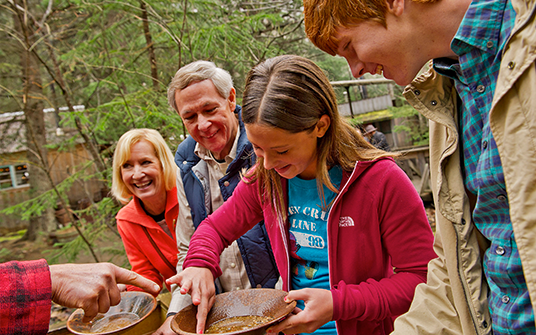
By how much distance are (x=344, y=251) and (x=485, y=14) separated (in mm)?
973

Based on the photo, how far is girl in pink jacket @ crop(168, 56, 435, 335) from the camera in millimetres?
1454

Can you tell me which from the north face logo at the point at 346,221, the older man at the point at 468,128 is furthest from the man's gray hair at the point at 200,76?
the north face logo at the point at 346,221

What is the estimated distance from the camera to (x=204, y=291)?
1.58 meters

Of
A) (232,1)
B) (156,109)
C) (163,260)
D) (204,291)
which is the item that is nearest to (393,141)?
(232,1)

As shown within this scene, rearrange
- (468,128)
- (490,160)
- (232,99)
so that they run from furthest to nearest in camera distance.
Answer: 1. (232,99)
2. (468,128)
3. (490,160)

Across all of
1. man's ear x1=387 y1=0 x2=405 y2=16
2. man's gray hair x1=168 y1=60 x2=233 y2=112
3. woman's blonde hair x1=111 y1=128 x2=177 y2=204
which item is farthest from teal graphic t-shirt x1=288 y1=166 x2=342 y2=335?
woman's blonde hair x1=111 y1=128 x2=177 y2=204

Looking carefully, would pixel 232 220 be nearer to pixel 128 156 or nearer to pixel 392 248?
pixel 392 248

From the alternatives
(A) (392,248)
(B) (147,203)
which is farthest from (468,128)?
(B) (147,203)

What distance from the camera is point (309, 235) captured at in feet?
5.49

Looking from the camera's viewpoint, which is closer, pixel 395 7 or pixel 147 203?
pixel 395 7

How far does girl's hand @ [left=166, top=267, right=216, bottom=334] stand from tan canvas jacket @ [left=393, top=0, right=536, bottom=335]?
735 mm

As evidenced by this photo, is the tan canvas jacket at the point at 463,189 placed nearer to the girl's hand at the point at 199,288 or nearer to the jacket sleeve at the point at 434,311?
the jacket sleeve at the point at 434,311

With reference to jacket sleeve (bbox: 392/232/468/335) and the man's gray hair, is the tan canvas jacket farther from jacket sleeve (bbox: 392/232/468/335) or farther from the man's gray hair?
the man's gray hair

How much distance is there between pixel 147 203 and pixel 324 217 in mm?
1745
